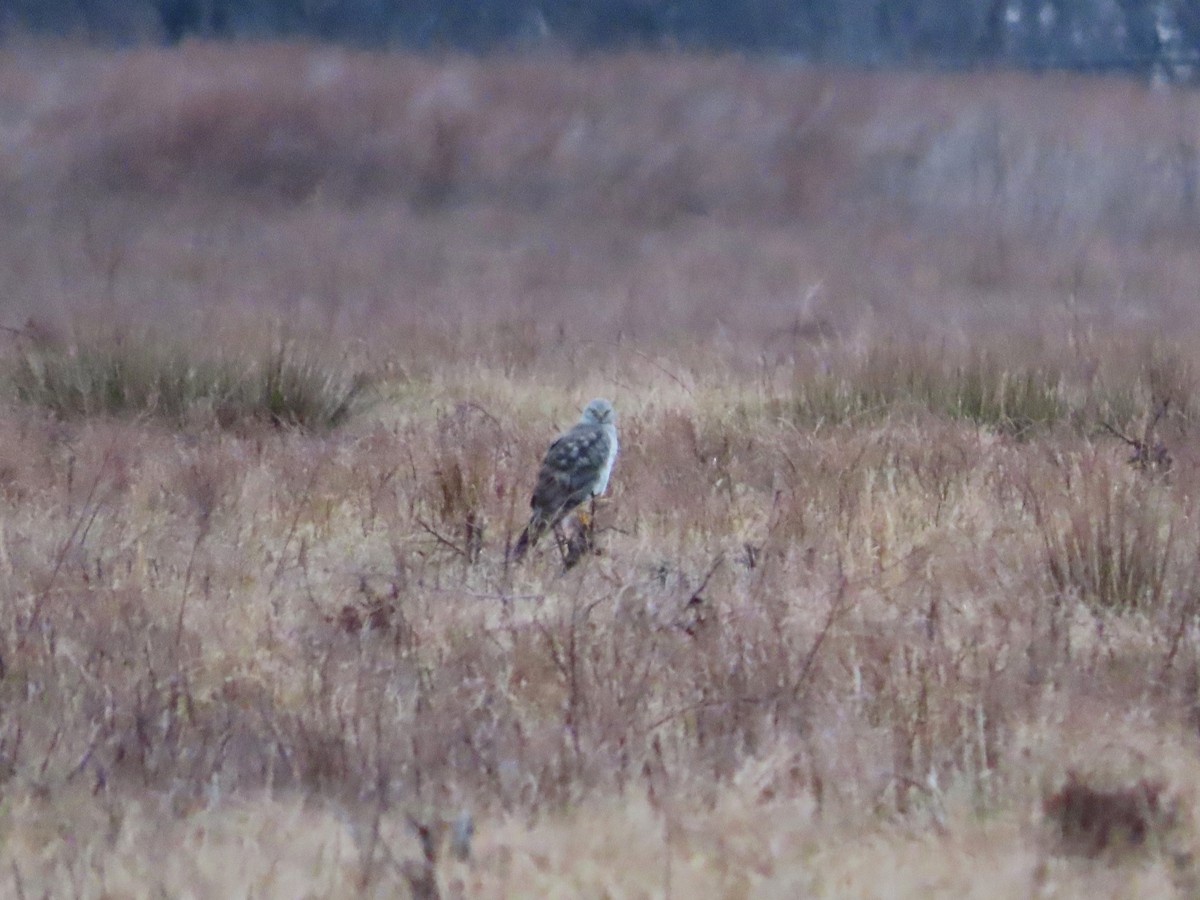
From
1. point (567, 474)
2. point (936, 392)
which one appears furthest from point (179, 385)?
point (936, 392)

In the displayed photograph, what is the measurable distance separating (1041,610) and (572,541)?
156 cm

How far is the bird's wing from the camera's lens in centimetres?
539

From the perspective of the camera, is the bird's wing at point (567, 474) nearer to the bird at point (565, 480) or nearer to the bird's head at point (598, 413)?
the bird at point (565, 480)

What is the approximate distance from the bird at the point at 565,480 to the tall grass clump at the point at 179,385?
3.22 meters

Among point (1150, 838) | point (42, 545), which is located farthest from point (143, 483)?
point (1150, 838)

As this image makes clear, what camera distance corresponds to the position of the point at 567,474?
5.43 metres

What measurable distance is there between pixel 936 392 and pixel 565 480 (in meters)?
3.87

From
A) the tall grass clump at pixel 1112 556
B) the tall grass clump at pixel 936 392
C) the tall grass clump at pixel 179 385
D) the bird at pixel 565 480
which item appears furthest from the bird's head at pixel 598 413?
the tall grass clump at pixel 179 385

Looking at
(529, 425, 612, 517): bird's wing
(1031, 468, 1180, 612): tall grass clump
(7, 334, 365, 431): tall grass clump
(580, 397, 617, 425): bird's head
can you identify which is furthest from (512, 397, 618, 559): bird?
(7, 334, 365, 431): tall grass clump

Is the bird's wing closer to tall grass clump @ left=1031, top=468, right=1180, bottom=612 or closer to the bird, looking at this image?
the bird

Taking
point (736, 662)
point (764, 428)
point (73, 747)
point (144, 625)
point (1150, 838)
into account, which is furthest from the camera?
point (764, 428)

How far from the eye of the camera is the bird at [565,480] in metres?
5.35

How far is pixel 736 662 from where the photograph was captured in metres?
3.90

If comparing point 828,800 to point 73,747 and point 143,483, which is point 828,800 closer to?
point 73,747
